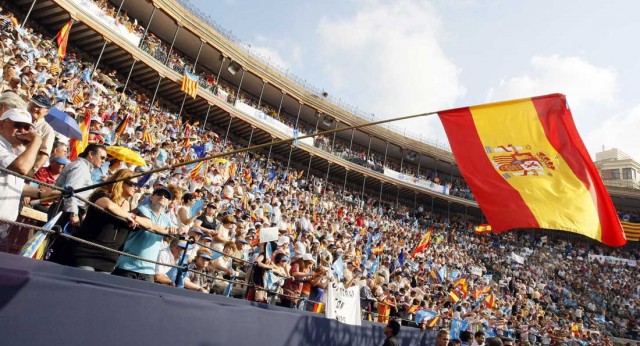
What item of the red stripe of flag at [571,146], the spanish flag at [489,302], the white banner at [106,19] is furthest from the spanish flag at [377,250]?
the white banner at [106,19]

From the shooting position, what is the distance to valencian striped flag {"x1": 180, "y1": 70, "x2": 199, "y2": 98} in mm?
21734

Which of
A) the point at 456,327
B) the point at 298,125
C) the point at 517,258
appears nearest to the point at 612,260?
the point at 517,258

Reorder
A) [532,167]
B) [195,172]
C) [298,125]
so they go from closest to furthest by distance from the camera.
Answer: [532,167] < [195,172] < [298,125]

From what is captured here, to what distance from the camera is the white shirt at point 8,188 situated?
291cm

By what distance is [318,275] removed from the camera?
745 cm

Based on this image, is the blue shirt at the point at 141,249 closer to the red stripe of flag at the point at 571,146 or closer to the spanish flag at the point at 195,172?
the red stripe of flag at the point at 571,146

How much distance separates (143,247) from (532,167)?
5.71m

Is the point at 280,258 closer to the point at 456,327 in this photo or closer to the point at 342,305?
the point at 342,305

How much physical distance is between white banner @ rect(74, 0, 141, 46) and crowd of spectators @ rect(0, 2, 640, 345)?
228 cm

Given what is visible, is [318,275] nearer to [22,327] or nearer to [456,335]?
[22,327]

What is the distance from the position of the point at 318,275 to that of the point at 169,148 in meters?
9.94

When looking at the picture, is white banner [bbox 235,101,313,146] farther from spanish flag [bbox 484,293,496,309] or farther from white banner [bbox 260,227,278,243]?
white banner [bbox 260,227,278,243]

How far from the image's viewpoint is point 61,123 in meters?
5.47

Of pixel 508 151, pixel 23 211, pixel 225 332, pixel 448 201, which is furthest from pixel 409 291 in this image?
pixel 448 201
